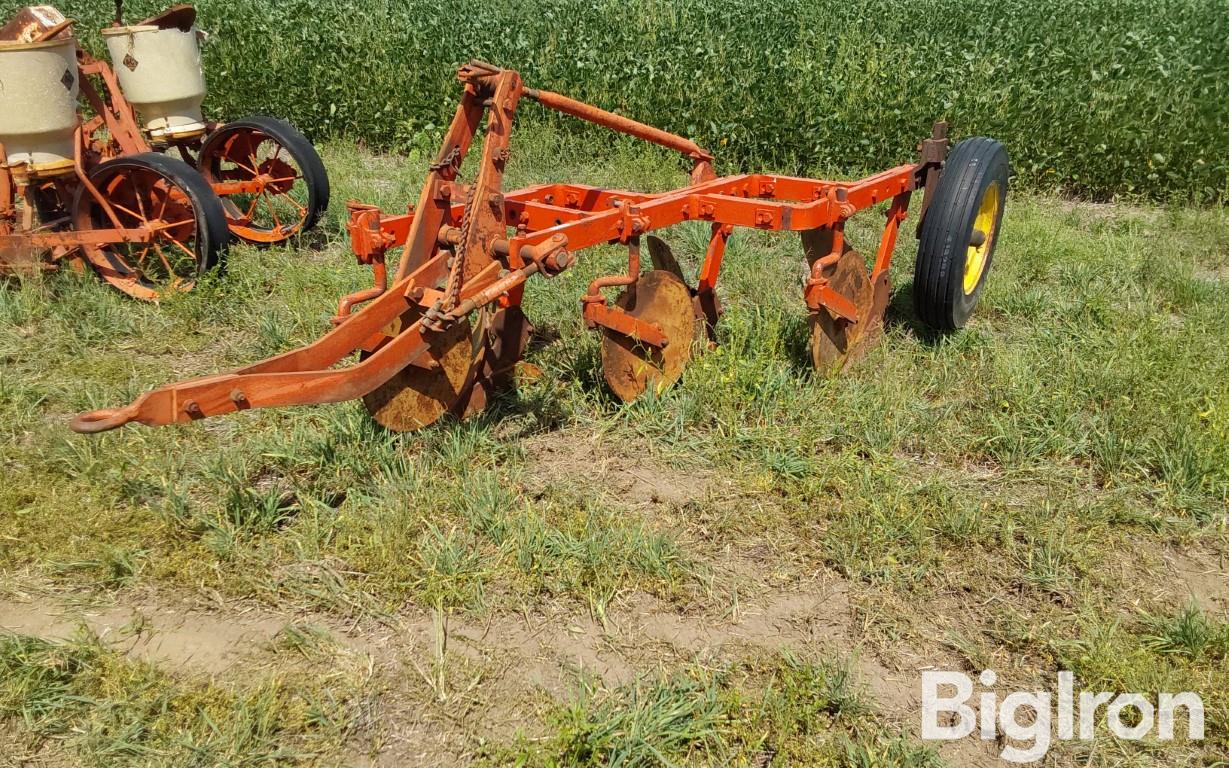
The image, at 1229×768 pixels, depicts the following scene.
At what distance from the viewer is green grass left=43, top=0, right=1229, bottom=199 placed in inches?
313

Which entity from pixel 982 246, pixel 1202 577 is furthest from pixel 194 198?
pixel 1202 577

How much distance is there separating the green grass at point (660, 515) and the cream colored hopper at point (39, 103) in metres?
0.79

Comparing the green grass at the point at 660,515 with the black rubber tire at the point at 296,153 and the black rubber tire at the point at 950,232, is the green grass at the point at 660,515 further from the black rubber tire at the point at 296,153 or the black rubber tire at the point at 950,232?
the black rubber tire at the point at 296,153

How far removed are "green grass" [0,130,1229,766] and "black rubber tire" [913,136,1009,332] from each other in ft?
0.93

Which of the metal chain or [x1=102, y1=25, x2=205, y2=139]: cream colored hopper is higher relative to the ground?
[x1=102, y1=25, x2=205, y2=139]: cream colored hopper

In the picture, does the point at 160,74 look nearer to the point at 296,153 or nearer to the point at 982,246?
the point at 296,153

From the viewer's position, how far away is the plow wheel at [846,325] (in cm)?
442

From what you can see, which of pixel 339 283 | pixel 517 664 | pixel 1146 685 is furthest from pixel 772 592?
pixel 339 283

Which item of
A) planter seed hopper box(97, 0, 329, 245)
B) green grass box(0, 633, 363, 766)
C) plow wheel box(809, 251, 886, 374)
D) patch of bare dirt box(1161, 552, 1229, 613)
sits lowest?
patch of bare dirt box(1161, 552, 1229, 613)

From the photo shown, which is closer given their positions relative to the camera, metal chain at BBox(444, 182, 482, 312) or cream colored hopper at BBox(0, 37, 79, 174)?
metal chain at BBox(444, 182, 482, 312)

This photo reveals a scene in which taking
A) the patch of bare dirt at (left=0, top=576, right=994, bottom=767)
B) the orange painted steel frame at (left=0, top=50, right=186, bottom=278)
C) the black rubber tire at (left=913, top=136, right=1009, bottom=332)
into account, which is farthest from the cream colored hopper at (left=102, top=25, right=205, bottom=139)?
the black rubber tire at (left=913, top=136, right=1009, bottom=332)

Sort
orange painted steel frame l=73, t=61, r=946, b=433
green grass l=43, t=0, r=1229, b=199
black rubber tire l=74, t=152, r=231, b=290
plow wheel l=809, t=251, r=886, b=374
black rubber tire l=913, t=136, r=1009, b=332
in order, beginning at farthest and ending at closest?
1. green grass l=43, t=0, r=1229, b=199
2. black rubber tire l=74, t=152, r=231, b=290
3. black rubber tire l=913, t=136, r=1009, b=332
4. plow wheel l=809, t=251, r=886, b=374
5. orange painted steel frame l=73, t=61, r=946, b=433

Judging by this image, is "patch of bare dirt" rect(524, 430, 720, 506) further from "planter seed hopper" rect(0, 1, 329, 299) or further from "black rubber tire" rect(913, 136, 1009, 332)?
"planter seed hopper" rect(0, 1, 329, 299)

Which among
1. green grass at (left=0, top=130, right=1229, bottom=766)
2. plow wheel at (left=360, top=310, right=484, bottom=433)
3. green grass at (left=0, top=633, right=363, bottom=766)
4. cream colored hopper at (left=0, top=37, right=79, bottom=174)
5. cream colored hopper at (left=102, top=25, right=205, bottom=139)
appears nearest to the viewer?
green grass at (left=0, top=633, right=363, bottom=766)
